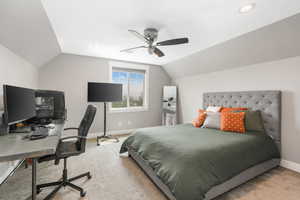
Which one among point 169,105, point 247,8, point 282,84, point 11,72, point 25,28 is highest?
point 247,8

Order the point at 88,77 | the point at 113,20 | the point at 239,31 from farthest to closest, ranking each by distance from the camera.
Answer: the point at 88,77 < the point at 239,31 < the point at 113,20

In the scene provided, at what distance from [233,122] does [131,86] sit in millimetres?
3269

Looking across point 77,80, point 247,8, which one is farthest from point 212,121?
point 77,80

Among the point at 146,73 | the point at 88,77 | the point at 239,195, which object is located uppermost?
the point at 146,73

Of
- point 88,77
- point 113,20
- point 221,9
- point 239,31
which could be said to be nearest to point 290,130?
point 239,31

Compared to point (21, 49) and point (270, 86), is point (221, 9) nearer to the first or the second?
point (270, 86)

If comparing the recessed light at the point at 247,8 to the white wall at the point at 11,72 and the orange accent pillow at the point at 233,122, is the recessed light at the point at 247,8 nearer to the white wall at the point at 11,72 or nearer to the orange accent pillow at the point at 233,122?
the orange accent pillow at the point at 233,122

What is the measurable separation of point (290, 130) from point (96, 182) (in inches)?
132

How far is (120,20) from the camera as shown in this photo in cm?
212

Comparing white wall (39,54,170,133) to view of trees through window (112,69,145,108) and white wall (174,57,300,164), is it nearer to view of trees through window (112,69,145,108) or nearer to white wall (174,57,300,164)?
view of trees through window (112,69,145,108)

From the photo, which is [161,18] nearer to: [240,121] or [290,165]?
[240,121]

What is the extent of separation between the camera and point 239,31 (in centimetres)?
234

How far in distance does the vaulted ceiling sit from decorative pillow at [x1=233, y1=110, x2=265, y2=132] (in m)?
1.51

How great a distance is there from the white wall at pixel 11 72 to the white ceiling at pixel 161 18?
0.80 metres
